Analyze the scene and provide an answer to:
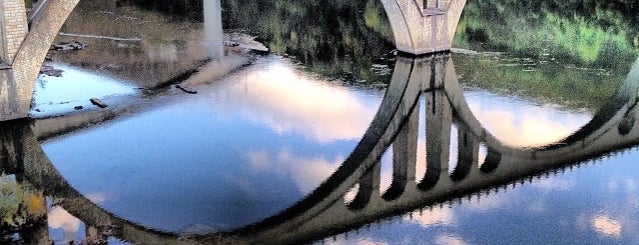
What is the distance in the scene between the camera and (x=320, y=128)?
26.3 meters

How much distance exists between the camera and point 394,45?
38031 millimetres

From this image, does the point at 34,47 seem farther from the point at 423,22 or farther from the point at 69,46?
the point at 423,22

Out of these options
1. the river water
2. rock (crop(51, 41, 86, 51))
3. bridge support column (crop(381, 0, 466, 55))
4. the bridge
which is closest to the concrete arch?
the bridge

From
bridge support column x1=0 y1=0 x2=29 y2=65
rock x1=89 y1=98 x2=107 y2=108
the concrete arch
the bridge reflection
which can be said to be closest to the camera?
the bridge reflection

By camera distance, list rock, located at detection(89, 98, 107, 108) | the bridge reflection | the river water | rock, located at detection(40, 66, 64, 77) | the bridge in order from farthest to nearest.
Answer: rock, located at detection(40, 66, 64, 77) < rock, located at detection(89, 98, 107, 108) < the bridge < the river water < the bridge reflection

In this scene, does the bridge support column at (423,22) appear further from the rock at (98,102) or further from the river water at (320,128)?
the rock at (98,102)

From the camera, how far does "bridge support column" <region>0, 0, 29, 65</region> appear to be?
23.8m

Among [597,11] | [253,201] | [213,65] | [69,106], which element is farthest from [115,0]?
[253,201]

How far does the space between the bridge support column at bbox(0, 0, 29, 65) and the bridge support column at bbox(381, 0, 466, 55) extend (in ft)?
47.8

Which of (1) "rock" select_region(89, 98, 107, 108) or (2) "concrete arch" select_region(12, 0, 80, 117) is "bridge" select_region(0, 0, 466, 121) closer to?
(2) "concrete arch" select_region(12, 0, 80, 117)

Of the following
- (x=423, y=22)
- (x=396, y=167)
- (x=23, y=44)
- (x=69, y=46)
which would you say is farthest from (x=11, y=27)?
(x=423, y=22)

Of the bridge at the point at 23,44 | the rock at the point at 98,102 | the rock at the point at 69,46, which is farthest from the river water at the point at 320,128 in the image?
the bridge at the point at 23,44

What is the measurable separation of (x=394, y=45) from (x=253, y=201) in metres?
19.2

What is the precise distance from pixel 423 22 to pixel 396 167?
472 inches
